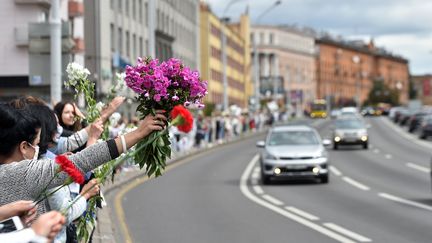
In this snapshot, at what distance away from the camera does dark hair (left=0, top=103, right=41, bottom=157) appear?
4.89 meters

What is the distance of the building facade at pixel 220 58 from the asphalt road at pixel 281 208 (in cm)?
5722

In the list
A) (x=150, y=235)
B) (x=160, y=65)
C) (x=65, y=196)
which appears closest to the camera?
(x=65, y=196)

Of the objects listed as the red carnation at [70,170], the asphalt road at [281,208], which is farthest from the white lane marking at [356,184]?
the red carnation at [70,170]

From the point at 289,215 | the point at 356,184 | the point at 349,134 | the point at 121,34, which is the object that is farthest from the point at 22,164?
the point at 121,34

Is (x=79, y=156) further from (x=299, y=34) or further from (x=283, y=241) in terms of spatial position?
(x=299, y=34)

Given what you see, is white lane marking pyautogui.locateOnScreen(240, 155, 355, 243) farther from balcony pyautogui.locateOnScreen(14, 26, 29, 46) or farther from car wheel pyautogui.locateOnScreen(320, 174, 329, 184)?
balcony pyautogui.locateOnScreen(14, 26, 29, 46)

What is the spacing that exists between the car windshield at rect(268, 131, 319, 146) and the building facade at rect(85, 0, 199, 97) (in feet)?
38.2

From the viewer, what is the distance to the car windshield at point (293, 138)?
26000 mm

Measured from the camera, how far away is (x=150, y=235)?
1397 centimetres

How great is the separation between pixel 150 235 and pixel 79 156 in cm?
901

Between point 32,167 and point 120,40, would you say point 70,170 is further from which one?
point 120,40

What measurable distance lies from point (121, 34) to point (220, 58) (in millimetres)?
57856

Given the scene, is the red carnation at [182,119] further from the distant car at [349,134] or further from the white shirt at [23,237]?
the distant car at [349,134]

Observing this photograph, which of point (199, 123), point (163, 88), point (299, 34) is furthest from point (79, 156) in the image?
point (299, 34)
